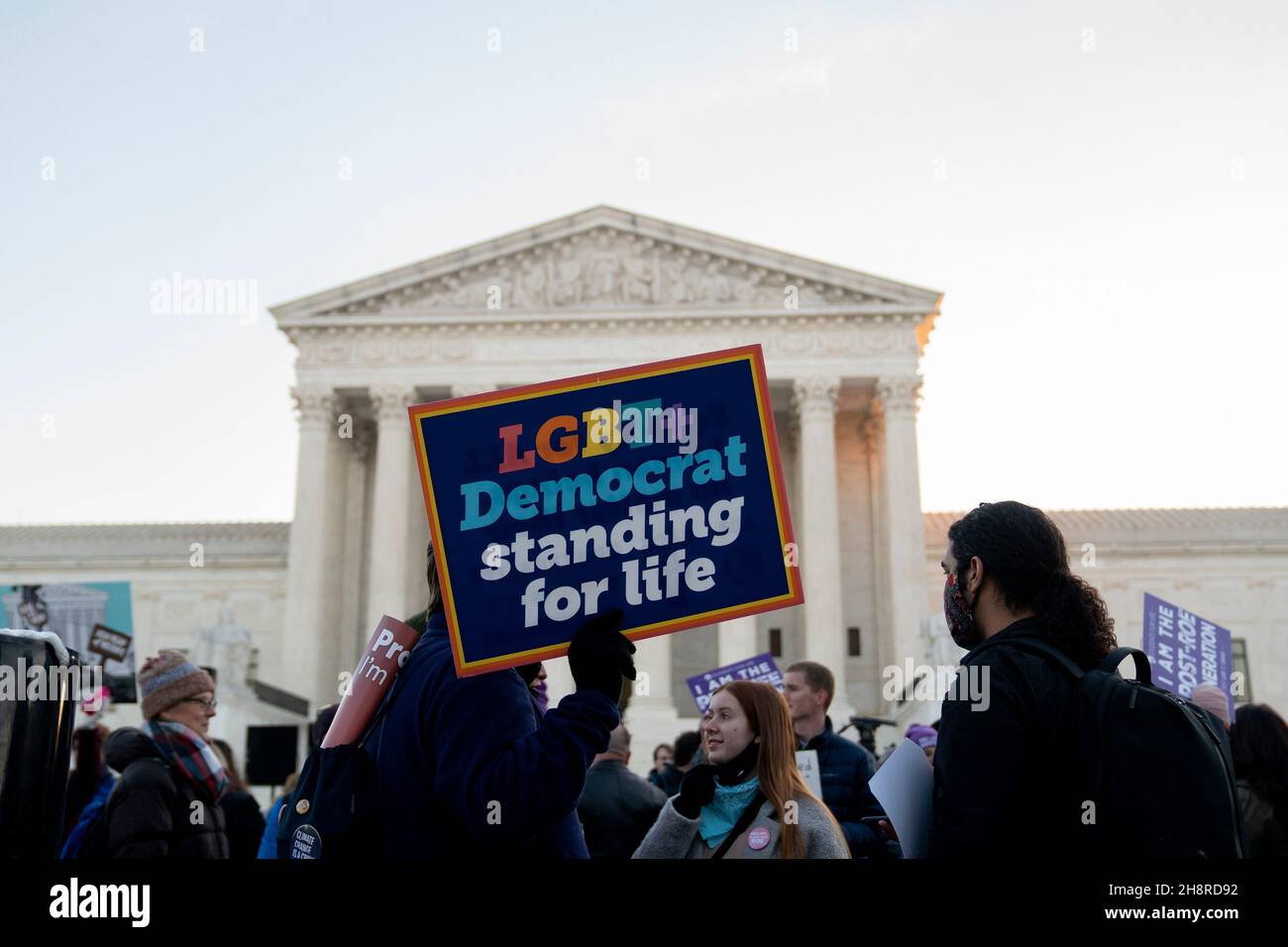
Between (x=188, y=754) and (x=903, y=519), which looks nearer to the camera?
(x=188, y=754)

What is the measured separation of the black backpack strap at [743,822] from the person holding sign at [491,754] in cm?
154

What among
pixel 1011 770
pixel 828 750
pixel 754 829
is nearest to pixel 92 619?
pixel 828 750

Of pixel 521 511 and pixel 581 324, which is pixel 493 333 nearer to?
pixel 581 324

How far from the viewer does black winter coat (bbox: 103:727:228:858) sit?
213 inches

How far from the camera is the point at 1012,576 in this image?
10.8 feet

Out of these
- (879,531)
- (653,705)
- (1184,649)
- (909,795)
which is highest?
(879,531)

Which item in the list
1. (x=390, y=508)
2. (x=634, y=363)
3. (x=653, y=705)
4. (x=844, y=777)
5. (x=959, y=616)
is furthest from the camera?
(x=634, y=363)

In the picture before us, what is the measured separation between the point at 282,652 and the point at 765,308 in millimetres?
20027

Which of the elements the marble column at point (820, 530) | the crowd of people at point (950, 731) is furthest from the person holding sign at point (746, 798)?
the marble column at point (820, 530)

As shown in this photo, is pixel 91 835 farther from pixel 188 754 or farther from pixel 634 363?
pixel 634 363

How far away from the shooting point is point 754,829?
4.86m

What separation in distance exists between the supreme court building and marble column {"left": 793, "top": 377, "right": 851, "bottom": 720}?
0.25ft

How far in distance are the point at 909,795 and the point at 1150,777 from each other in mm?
661
